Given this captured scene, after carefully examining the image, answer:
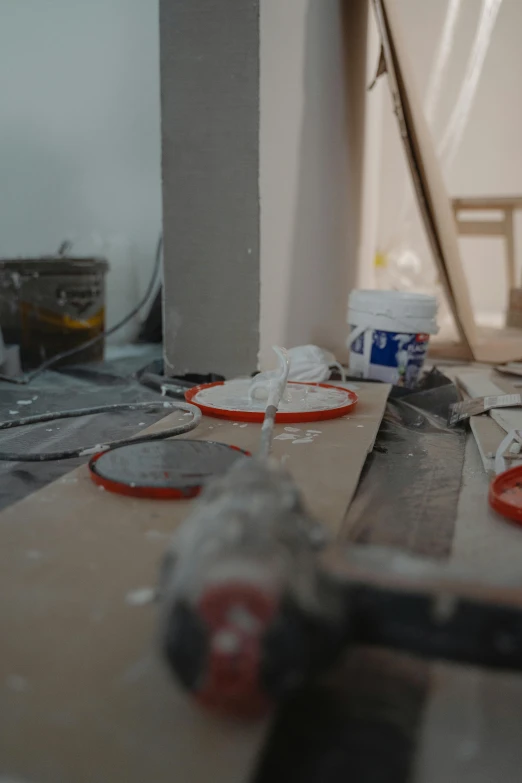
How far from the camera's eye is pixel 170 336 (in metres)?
2.00

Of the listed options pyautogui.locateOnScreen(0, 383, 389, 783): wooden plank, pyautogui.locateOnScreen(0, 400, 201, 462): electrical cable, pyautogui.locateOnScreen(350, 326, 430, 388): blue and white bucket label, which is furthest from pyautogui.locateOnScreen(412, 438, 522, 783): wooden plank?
pyautogui.locateOnScreen(350, 326, 430, 388): blue and white bucket label

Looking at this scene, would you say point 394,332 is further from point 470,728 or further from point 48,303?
point 470,728

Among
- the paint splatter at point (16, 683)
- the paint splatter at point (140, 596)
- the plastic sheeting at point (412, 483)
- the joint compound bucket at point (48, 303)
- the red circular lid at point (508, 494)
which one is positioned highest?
the joint compound bucket at point (48, 303)

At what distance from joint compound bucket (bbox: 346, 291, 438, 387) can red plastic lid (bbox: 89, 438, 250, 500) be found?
0.93 m

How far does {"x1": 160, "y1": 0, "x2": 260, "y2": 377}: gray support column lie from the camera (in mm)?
1770

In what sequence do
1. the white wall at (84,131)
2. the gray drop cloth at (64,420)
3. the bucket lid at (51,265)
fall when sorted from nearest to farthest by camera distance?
the gray drop cloth at (64,420) < the bucket lid at (51,265) < the white wall at (84,131)

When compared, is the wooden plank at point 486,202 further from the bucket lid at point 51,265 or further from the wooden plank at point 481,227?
the bucket lid at point 51,265

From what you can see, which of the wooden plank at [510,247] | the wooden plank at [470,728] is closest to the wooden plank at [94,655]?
the wooden plank at [470,728]

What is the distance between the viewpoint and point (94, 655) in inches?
22.6

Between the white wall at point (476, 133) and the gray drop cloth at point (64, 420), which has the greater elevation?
the white wall at point (476, 133)

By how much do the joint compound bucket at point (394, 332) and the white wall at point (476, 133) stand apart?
2727 millimetres

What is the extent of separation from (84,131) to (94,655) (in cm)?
275

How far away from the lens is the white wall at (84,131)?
9.04 feet

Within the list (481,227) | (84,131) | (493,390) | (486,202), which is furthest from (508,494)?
(481,227)
